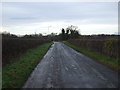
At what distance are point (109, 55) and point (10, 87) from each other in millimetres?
11844

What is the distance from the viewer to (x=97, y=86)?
284 inches

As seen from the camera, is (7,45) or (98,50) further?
(98,50)

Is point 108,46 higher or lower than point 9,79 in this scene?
higher

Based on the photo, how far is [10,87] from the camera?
7293mm

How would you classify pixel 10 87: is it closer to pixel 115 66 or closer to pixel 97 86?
pixel 97 86

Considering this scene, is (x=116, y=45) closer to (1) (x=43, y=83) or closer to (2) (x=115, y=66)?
(2) (x=115, y=66)

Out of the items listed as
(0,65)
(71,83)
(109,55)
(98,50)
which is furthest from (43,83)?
(98,50)

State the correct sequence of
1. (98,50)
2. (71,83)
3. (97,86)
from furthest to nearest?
(98,50)
(71,83)
(97,86)

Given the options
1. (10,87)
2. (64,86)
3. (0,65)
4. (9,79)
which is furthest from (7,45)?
(64,86)

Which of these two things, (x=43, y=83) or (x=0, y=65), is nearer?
(x=43, y=83)

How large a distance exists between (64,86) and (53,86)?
0.51 metres

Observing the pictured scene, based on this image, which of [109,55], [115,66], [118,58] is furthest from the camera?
[109,55]

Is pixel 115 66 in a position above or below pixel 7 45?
below

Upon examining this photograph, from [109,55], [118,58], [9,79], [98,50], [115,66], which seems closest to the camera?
[9,79]
